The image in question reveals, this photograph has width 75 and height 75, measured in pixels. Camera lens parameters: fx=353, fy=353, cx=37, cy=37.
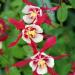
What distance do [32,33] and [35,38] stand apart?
2 centimetres

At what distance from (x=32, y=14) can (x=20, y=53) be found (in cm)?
14

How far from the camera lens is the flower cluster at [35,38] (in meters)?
0.84

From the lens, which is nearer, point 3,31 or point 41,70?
point 41,70

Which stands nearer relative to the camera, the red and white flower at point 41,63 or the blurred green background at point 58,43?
the red and white flower at point 41,63

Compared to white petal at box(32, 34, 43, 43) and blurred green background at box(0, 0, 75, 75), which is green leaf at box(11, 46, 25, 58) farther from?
white petal at box(32, 34, 43, 43)

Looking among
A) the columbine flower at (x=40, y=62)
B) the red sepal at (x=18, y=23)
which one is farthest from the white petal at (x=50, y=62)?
the red sepal at (x=18, y=23)

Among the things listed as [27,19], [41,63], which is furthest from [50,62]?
[27,19]

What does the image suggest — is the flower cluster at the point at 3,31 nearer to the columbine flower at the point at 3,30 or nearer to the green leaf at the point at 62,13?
the columbine flower at the point at 3,30

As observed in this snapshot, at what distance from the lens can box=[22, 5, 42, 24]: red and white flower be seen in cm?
91

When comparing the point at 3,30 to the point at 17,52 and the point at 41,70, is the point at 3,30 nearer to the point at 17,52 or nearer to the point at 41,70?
the point at 17,52

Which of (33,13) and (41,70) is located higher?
(33,13)

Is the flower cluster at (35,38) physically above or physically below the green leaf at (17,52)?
above

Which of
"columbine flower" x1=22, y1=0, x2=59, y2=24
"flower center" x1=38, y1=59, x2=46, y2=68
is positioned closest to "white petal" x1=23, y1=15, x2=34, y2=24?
"columbine flower" x1=22, y1=0, x2=59, y2=24

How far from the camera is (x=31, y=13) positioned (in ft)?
3.07
